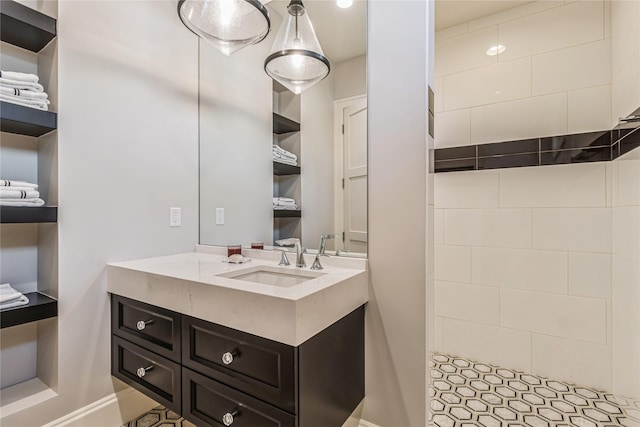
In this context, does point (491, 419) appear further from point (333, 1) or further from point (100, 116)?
point (100, 116)

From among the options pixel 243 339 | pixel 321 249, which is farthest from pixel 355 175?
pixel 243 339

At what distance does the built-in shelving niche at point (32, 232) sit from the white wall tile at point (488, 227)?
2.43 metres

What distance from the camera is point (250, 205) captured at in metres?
2.04

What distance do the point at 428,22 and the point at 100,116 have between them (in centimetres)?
163

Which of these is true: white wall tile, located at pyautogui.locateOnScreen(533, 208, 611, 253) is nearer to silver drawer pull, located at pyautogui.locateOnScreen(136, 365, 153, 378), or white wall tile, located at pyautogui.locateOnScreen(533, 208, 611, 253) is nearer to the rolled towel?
silver drawer pull, located at pyautogui.locateOnScreen(136, 365, 153, 378)

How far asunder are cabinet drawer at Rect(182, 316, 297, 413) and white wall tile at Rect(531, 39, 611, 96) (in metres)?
2.31

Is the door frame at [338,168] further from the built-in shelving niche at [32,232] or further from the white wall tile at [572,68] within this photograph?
the white wall tile at [572,68]

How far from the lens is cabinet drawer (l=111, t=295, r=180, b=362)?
1.36 metres

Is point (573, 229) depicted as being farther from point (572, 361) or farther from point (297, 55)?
point (297, 55)

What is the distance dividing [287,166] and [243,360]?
1092 millimetres

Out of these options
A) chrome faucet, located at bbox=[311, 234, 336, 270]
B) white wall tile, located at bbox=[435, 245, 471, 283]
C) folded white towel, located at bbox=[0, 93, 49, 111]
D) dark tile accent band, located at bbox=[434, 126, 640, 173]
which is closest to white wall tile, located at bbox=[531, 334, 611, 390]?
white wall tile, located at bbox=[435, 245, 471, 283]

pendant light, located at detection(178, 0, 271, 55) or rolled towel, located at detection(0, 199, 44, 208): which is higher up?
pendant light, located at detection(178, 0, 271, 55)

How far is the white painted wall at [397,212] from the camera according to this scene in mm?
1341

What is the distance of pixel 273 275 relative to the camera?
159cm
